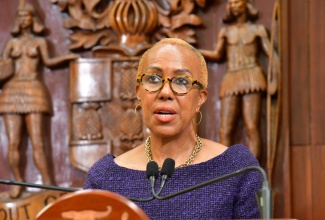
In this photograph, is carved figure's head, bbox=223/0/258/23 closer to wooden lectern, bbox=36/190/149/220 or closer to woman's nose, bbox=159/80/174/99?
woman's nose, bbox=159/80/174/99

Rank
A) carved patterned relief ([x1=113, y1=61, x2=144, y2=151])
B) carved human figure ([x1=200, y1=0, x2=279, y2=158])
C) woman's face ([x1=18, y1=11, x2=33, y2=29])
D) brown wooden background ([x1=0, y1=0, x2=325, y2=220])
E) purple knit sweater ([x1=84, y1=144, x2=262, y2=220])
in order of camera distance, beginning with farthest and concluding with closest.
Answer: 1. woman's face ([x1=18, y1=11, x2=33, y2=29])
2. carved patterned relief ([x1=113, y1=61, x2=144, y2=151])
3. carved human figure ([x1=200, y1=0, x2=279, y2=158])
4. brown wooden background ([x1=0, y1=0, x2=325, y2=220])
5. purple knit sweater ([x1=84, y1=144, x2=262, y2=220])

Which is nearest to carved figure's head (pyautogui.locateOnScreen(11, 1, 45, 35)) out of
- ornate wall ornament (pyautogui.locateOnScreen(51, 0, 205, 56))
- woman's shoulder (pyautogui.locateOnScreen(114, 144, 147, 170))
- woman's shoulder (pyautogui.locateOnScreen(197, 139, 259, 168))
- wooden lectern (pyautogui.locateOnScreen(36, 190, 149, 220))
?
ornate wall ornament (pyautogui.locateOnScreen(51, 0, 205, 56))

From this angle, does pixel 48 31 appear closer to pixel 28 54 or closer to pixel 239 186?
pixel 28 54

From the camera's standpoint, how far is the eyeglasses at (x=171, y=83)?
6.94ft

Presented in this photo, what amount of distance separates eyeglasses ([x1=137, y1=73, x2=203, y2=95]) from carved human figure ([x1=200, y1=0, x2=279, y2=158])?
1.58m

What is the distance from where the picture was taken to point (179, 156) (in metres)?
2.21

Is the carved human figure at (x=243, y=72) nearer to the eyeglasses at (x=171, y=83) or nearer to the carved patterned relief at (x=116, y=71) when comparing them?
the carved patterned relief at (x=116, y=71)

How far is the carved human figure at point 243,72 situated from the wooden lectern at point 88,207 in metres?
2.30

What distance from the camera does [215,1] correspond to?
3.94m

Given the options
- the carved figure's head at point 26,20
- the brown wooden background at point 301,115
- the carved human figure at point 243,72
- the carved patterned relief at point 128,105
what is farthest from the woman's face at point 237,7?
the carved figure's head at point 26,20

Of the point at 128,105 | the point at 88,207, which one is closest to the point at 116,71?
the point at 128,105

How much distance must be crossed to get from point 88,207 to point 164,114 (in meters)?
0.70

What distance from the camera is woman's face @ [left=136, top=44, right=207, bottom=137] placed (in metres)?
2.12

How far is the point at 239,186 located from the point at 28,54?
2.08m
